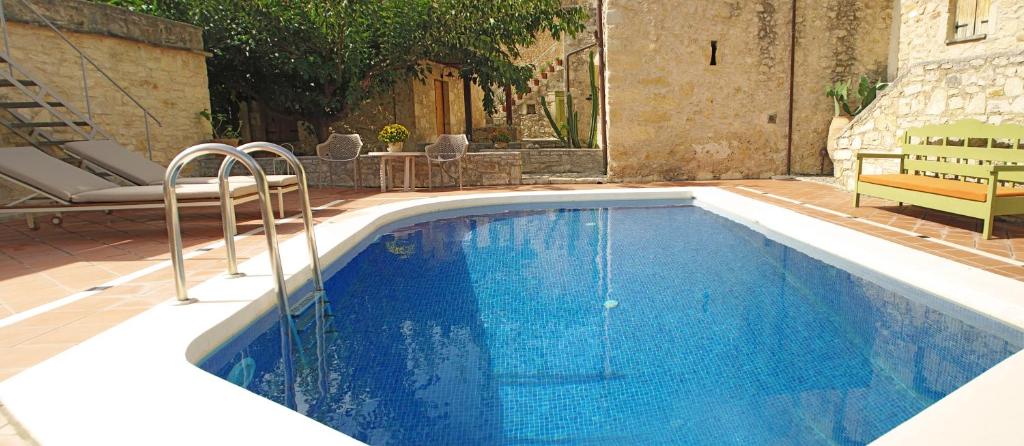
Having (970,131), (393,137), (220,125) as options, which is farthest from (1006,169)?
(220,125)

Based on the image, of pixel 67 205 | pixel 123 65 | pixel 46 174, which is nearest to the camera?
pixel 67 205

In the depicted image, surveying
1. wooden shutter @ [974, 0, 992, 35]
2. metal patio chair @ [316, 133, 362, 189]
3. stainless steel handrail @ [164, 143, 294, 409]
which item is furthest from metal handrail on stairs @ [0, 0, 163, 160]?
wooden shutter @ [974, 0, 992, 35]

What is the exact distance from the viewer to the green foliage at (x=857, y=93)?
32.8ft

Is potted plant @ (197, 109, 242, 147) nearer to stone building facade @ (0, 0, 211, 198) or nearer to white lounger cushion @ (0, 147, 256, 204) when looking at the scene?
stone building facade @ (0, 0, 211, 198)

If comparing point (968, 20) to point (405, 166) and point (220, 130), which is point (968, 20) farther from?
point (220, 130)

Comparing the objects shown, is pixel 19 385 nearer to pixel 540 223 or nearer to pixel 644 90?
Result: pixel 540 223

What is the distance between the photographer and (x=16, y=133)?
7.09 meters

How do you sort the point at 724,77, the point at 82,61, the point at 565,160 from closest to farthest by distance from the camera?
the point at 82,61
the point at 724,77
the point at 565,160

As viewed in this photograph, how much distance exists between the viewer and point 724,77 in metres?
10.3

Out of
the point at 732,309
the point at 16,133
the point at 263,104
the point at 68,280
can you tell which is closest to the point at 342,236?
the point at 68,280

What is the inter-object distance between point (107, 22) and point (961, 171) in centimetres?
1090

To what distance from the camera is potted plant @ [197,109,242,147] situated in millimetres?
10292

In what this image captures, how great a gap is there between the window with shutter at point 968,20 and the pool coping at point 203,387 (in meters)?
6.93

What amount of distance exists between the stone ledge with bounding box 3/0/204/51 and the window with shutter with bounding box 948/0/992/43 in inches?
482
